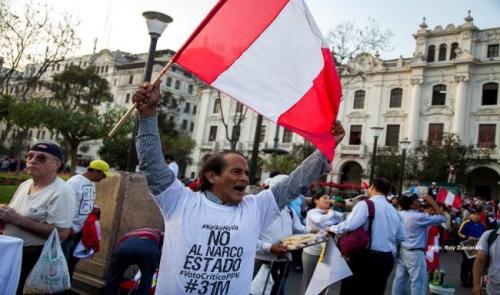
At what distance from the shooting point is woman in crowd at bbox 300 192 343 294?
18.2 feet

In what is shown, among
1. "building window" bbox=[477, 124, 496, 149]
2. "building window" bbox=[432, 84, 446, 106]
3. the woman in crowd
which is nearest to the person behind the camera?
the woman in crowd

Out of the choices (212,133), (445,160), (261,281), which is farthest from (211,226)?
(212,133)

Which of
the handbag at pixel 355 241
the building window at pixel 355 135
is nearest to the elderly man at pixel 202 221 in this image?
the handbag at pixel 355 241

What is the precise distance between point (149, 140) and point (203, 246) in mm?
597

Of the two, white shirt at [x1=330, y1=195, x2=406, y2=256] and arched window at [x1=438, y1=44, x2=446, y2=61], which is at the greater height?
arched window at [x1=438, y1=44, x2=446, y2=61]

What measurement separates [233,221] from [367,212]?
2947mm

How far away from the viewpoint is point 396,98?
36125 millimetres

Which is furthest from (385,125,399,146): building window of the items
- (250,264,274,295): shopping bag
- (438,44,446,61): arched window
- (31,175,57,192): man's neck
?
(31,175,57,192): man's neck

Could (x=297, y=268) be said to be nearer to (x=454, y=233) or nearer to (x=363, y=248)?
(x=363, y=248)

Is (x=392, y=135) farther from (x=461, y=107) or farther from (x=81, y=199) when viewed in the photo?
(x=81, y=199)

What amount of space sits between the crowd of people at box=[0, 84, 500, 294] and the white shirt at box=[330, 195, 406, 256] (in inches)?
0.4

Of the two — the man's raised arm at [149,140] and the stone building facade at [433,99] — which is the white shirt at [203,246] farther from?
the stone building facade at [433,99]

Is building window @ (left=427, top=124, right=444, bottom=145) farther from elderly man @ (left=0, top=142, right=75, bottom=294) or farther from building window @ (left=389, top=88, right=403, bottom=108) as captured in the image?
elderly man @ (left=0, top=142, right=75, bottom=294)

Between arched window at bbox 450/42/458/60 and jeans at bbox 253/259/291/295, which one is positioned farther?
arched window at bbox 450/42/458/60
